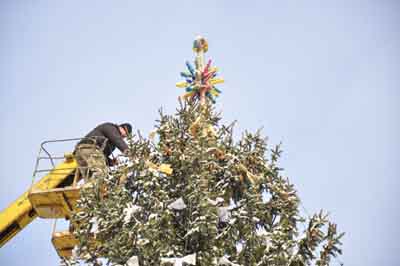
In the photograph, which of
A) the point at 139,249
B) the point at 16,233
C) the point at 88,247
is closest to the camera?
the point at 139,249

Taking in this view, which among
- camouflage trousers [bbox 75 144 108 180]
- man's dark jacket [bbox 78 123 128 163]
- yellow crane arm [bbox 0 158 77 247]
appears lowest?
yellow crane arm [bbox 0 158 77 247]

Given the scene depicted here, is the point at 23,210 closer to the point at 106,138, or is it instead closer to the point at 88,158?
the point at 88,158

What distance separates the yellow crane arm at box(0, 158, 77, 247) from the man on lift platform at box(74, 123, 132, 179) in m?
1.05

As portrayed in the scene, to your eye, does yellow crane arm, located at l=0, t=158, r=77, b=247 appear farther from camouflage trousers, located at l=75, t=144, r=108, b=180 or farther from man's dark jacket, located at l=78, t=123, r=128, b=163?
man's dark jacket, located at l=78, t=123, r=128, b=163

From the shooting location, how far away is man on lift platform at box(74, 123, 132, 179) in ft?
44.4

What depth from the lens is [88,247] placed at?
1059cm

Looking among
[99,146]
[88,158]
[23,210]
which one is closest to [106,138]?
[99,146]

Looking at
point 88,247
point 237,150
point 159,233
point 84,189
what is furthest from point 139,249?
point 237,150

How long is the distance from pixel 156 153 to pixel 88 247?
2.37 m

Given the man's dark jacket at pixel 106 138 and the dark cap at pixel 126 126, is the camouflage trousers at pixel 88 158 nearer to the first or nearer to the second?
the man's dark jacket at pixel 106 138

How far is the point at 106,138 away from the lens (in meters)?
13.9

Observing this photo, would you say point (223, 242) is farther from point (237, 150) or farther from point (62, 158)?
point (62, 158)

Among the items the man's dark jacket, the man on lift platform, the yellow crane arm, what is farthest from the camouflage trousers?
the yellow crane arm

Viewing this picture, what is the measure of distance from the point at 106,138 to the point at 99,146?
282mm
